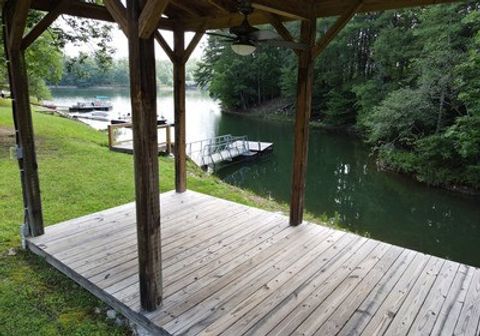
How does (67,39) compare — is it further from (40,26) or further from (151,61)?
(151,61)

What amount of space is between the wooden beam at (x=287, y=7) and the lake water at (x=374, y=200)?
460 centimetres

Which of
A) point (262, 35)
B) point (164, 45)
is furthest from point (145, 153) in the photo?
point (164, 45)

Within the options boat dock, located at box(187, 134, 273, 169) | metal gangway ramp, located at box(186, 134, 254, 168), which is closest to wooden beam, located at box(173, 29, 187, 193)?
boat dock, located at box(187, 134, 273, 169)

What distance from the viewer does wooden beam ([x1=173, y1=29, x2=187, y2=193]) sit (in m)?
4.50

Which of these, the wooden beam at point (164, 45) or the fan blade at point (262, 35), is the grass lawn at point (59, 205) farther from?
the fan blade at point (262, 35)

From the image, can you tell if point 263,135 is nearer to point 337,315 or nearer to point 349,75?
point 349,75

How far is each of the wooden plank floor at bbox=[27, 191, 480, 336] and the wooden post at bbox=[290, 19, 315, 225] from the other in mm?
322

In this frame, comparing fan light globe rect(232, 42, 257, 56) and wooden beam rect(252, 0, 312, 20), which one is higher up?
wooden beam rect(252, 0, 312, 20)

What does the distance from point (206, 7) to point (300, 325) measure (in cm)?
347

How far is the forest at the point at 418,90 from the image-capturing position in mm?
8695

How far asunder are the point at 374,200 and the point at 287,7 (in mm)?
6675

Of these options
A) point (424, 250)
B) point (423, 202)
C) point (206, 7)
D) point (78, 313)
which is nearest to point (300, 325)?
point (78, 313)

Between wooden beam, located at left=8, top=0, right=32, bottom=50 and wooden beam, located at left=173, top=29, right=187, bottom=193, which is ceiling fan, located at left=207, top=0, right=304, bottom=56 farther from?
wooden beam, located at left=173, top=29, right=187, bottom=193

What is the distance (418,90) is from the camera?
10.3 meters
